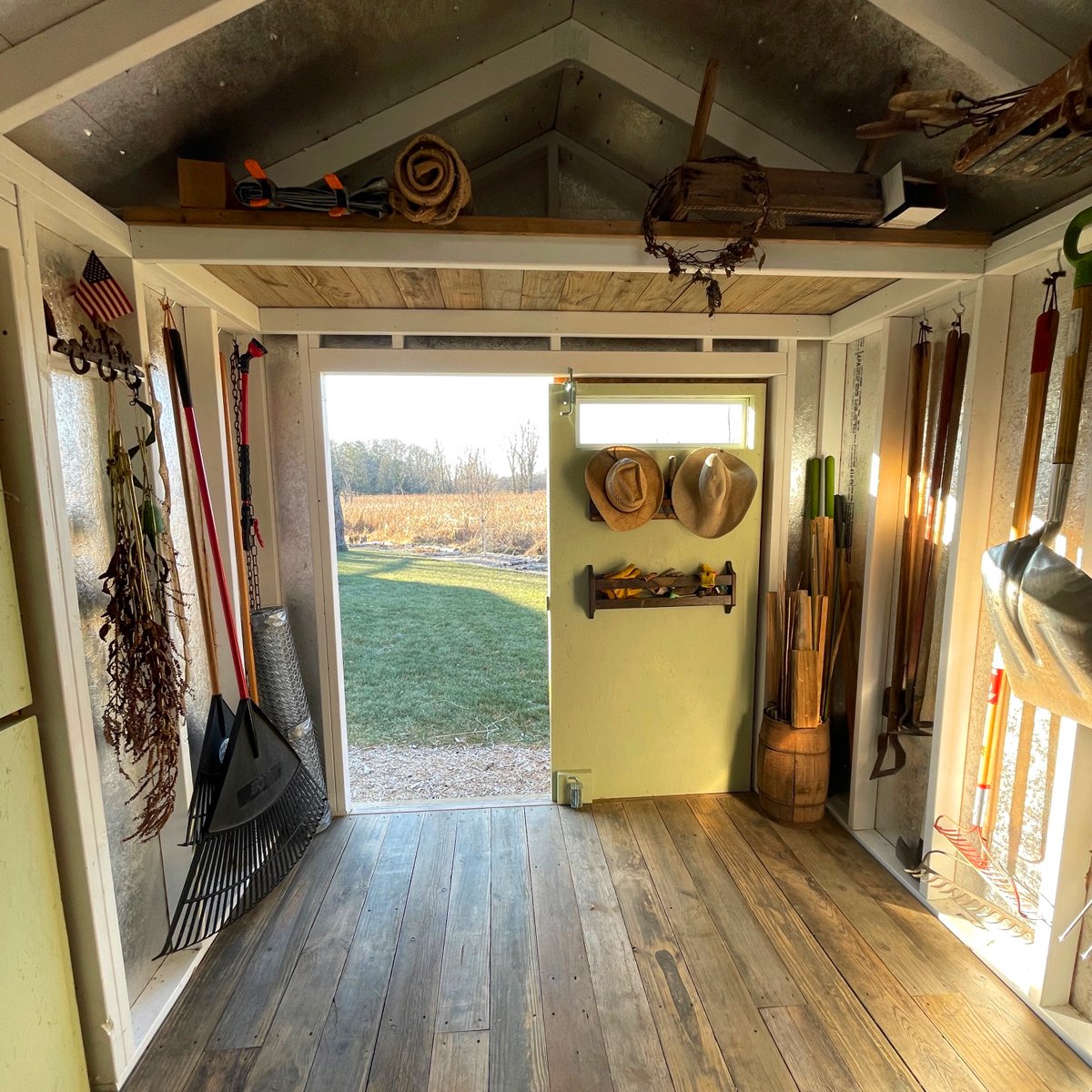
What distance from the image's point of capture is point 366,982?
1573mm

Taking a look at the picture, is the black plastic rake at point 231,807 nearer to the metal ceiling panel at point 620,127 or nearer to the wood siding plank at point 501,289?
the wood siding plank at point 501,289

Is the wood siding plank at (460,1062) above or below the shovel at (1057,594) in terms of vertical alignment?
below

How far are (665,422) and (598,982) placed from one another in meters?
1.99

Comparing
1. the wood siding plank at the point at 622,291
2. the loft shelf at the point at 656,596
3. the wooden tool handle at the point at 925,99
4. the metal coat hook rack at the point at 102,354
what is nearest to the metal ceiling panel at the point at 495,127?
the wood siding plank at the point at 622,291

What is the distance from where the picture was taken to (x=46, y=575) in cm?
112

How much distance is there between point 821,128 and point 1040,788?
2.00 m

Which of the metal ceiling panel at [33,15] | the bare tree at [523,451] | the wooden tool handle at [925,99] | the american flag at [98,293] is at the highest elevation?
the metal ceiling panel at [33,15]

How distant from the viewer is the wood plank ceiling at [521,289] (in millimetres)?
1662

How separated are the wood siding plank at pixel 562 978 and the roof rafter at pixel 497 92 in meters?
2.43

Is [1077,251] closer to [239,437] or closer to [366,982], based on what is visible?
[239,437]

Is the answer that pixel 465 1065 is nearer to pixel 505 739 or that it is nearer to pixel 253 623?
pixel 253 623

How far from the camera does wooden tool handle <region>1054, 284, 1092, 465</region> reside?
1280mm

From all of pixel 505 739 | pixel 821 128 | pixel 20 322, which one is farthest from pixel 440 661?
pixel 821 128

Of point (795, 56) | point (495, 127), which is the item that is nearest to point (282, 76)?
point (495, 127)
